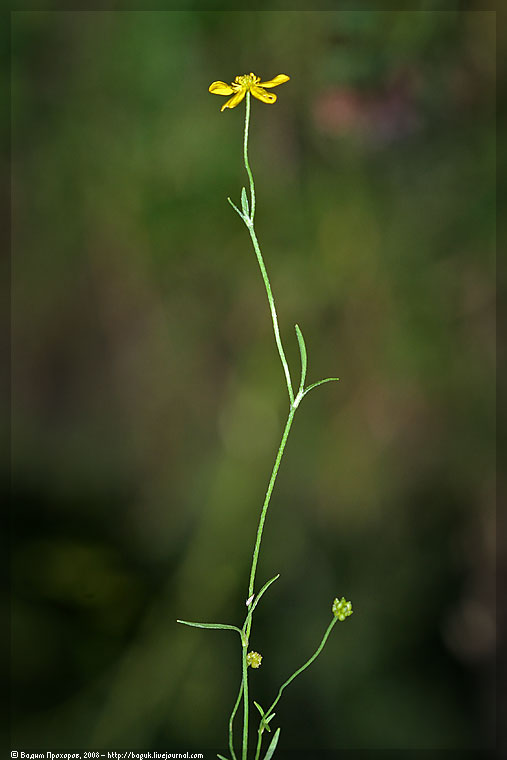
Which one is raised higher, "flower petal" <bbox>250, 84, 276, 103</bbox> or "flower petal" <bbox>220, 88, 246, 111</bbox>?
"flower petal" <bbox>250, 84, 276, 103</bbox>

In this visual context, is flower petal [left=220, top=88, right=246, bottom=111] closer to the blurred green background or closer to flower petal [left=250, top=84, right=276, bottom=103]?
flower petal [left=250, top=84, right=276, bottom=103]

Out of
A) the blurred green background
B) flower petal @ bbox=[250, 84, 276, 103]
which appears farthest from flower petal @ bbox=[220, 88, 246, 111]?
the blurred green background

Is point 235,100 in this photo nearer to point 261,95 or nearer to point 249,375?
point 261,95

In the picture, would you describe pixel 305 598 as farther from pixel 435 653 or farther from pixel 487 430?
pixel 487 430

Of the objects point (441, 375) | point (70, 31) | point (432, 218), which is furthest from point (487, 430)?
point (70, 31)

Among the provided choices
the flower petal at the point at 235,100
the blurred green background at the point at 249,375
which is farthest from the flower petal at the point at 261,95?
the blurred green background at the point at 249,375

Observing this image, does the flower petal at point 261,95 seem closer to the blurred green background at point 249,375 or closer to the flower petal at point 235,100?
the flower petal at point 235,100

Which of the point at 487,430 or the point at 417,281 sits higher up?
the point at 417,281

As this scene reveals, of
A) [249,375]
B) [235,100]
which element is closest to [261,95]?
[235,100]
